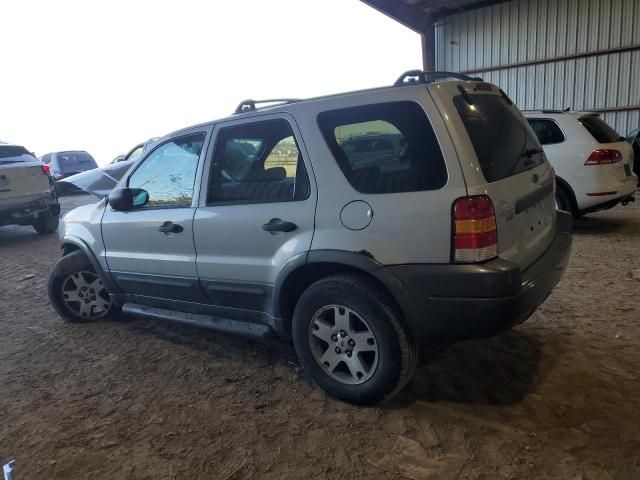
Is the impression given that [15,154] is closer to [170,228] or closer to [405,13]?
[170,228]

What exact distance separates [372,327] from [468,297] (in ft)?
1.76

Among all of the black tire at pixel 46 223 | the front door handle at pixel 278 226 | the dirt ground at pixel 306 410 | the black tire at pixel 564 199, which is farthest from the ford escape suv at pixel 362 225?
the black tire at pixel 46 223

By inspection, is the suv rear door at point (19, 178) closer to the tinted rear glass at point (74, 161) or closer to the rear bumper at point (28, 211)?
the rear bumper at point (28, 211)

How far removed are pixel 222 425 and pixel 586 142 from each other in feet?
19.1

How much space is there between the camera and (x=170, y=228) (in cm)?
340

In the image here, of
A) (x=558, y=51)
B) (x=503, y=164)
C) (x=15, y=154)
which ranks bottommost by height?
(x=503, y=164)

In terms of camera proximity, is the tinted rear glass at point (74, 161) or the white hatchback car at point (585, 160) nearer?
the white hatchback car at point (585, 160)

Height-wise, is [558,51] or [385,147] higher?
[558,51]

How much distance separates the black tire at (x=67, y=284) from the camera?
14.1 ft

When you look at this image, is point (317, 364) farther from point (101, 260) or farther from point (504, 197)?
point (101, 260)

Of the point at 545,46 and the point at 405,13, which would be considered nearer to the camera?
the point at 545,46

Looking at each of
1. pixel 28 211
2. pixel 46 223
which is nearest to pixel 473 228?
pixel 28 211

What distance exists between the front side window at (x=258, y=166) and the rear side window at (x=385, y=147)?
29 cm

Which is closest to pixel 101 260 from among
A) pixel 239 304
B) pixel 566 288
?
pixel 239 304
